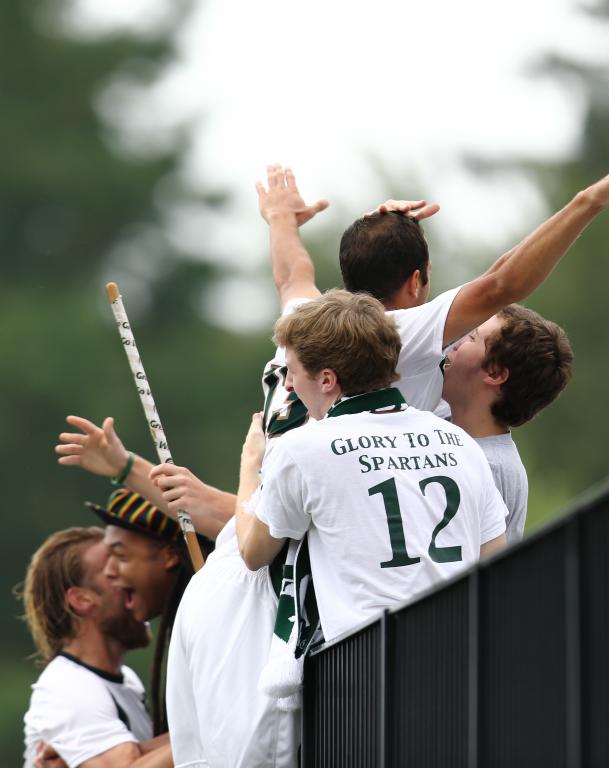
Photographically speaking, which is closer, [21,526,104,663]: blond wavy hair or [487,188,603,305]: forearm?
[487,188,603,305]: forearm

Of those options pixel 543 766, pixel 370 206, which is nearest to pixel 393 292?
pixel 543 766

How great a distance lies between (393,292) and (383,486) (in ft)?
2.70

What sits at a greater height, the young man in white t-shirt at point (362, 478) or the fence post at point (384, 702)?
the young man in white t-shirt at point (362, 478)

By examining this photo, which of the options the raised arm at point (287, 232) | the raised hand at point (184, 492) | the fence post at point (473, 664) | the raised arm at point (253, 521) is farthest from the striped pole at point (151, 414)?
the fence post at point (473, 664)

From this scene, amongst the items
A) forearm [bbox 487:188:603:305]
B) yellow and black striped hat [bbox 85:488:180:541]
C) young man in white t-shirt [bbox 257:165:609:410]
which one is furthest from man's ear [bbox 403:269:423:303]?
yellow and black striped hat [bbox 85:488:180:541]

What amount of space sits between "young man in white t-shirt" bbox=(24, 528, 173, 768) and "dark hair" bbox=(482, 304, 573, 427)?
5.35 ft

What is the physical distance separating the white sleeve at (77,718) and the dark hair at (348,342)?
216 cm

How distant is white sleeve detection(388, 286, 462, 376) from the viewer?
13.3 ft

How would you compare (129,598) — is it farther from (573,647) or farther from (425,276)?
(573,647)

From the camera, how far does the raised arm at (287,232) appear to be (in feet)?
16.1

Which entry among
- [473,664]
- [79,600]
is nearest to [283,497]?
[473,664]

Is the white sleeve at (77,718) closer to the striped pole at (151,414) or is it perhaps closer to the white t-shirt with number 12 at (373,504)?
the striped pole at (151,414)

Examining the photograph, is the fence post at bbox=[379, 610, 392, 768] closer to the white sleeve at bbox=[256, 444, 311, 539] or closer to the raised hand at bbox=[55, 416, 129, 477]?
the white sleeve at bbox=[256, 444, 311, 539]

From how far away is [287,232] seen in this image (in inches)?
200
